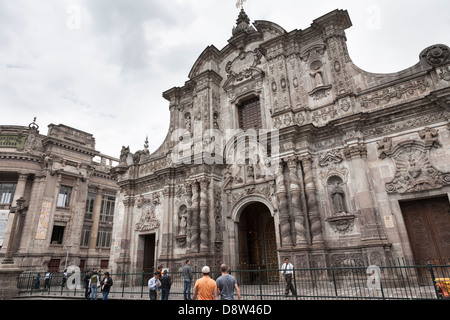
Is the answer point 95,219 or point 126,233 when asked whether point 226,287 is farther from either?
point 95,219

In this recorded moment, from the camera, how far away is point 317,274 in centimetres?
1083

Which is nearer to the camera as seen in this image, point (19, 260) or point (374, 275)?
point (374, 275)

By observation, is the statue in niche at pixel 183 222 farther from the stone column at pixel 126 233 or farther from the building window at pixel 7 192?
the building window at pixel 7 192

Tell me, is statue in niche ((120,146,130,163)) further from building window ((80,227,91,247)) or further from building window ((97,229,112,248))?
building window ((97,229,112,248))

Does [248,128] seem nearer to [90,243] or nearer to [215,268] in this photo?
[215,268]

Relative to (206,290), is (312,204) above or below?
above

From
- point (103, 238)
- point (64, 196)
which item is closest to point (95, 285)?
point (64, 196)

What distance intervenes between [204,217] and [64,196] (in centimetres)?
2078

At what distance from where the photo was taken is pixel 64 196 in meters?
28.7

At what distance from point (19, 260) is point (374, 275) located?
27.2m

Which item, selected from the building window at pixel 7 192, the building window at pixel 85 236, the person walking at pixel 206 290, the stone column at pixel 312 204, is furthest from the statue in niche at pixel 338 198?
the building window at pixel 7 192

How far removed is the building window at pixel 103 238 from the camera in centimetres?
3117

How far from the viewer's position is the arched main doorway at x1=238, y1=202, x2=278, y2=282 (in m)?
14.8
